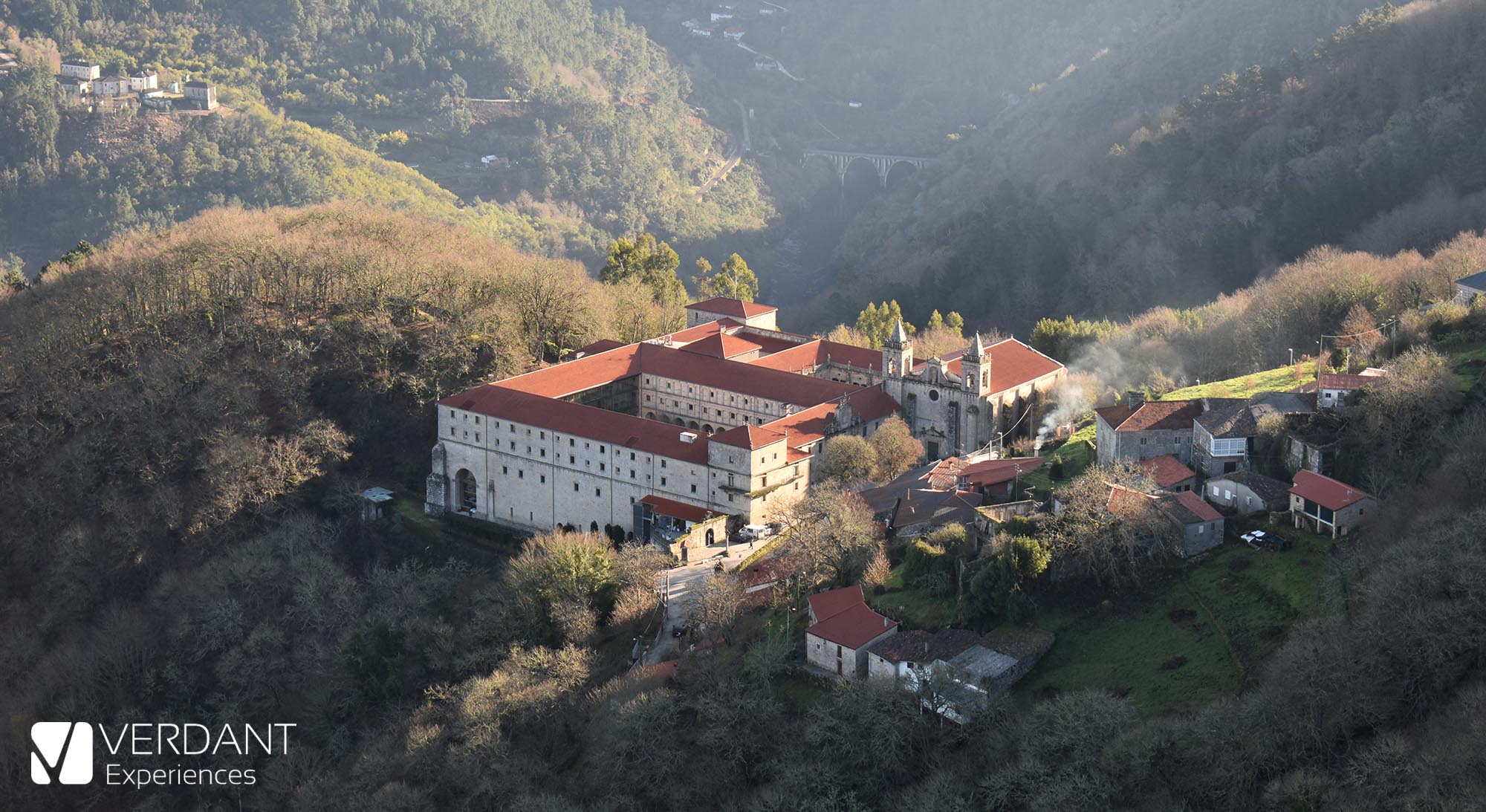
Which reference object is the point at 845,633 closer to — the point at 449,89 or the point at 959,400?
the point at 959,400

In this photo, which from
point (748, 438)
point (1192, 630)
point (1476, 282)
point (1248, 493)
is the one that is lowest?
point (748, 438)

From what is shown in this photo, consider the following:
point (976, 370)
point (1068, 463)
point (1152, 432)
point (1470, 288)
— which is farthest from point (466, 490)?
point (1470, 288)

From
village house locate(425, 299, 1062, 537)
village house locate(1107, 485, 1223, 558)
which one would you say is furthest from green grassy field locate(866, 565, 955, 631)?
village house locate(1107, 485, 1223, 558)

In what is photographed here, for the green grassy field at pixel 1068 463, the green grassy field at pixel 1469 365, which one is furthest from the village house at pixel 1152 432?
the green grassy field at pixel 1469 365

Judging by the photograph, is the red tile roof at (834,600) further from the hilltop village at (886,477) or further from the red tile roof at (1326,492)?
the red tile roof at (1326,492)

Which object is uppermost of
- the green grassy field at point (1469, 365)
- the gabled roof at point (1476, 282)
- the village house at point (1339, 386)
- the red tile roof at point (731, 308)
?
the gabled roof at point (1476, 282)

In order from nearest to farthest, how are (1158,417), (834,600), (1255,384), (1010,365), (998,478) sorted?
(834,600)
(1158,417)
(998,478)
(1255,384)
(1010,365)

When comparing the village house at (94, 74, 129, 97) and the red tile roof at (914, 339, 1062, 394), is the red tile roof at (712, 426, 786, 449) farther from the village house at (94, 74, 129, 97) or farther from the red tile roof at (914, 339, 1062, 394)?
the village house at (94, 74, 129, 97)
